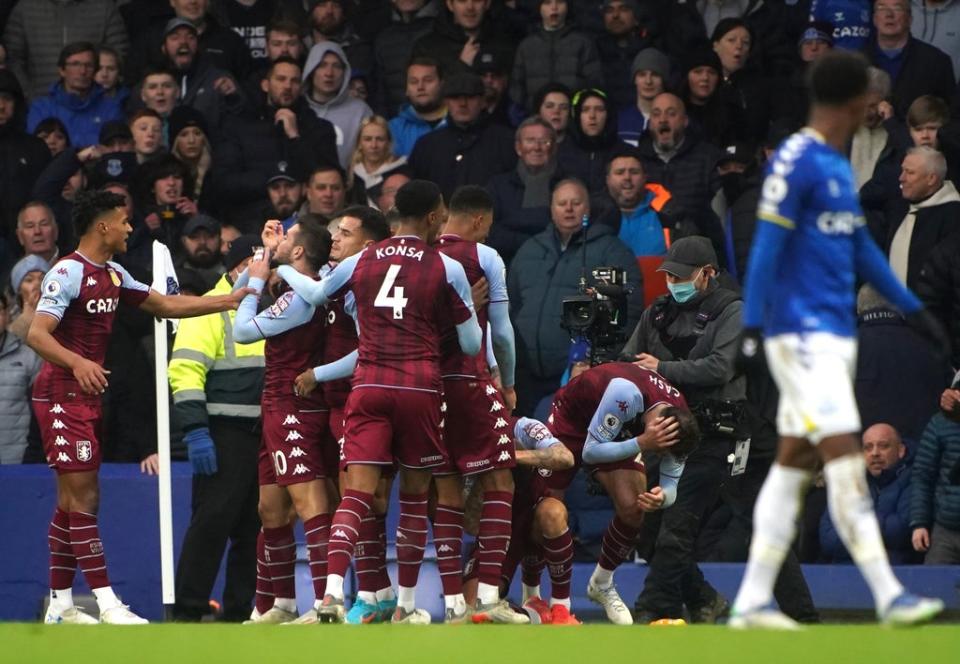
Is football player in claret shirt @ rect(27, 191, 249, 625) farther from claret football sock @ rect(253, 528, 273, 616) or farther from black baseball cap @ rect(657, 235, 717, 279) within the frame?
black baseball cap @ rect(657, 235, 717, 279)

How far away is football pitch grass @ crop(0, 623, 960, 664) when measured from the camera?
6.32 metres

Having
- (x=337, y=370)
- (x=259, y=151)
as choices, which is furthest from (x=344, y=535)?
(x=259, y=151)

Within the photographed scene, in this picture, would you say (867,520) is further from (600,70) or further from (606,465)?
(600,70)

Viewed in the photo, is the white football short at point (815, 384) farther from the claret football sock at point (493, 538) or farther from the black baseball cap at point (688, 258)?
the black baseball cap at point (688, 258)

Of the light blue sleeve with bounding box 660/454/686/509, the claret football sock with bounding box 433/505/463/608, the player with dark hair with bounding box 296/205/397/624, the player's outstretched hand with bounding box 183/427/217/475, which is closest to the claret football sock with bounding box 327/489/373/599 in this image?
the player with dark hair with bounding box 296/205/397/624

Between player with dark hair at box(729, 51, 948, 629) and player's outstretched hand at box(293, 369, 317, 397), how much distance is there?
386 centimetres

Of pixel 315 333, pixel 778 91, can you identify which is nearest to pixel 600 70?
pixel 778 91

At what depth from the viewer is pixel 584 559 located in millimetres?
12891

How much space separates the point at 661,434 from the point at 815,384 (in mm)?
3551

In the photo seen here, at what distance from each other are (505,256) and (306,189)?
5.97 feet

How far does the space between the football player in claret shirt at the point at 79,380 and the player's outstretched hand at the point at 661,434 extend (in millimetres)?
2464

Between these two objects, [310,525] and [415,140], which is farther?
[415,140]

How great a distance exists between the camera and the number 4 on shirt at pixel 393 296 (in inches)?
368

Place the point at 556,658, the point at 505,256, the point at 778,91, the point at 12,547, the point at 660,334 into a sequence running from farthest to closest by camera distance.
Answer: the point at 778,91, the point at 505,256, the point at 12,547, the point at 660,334, the point at 556,658
